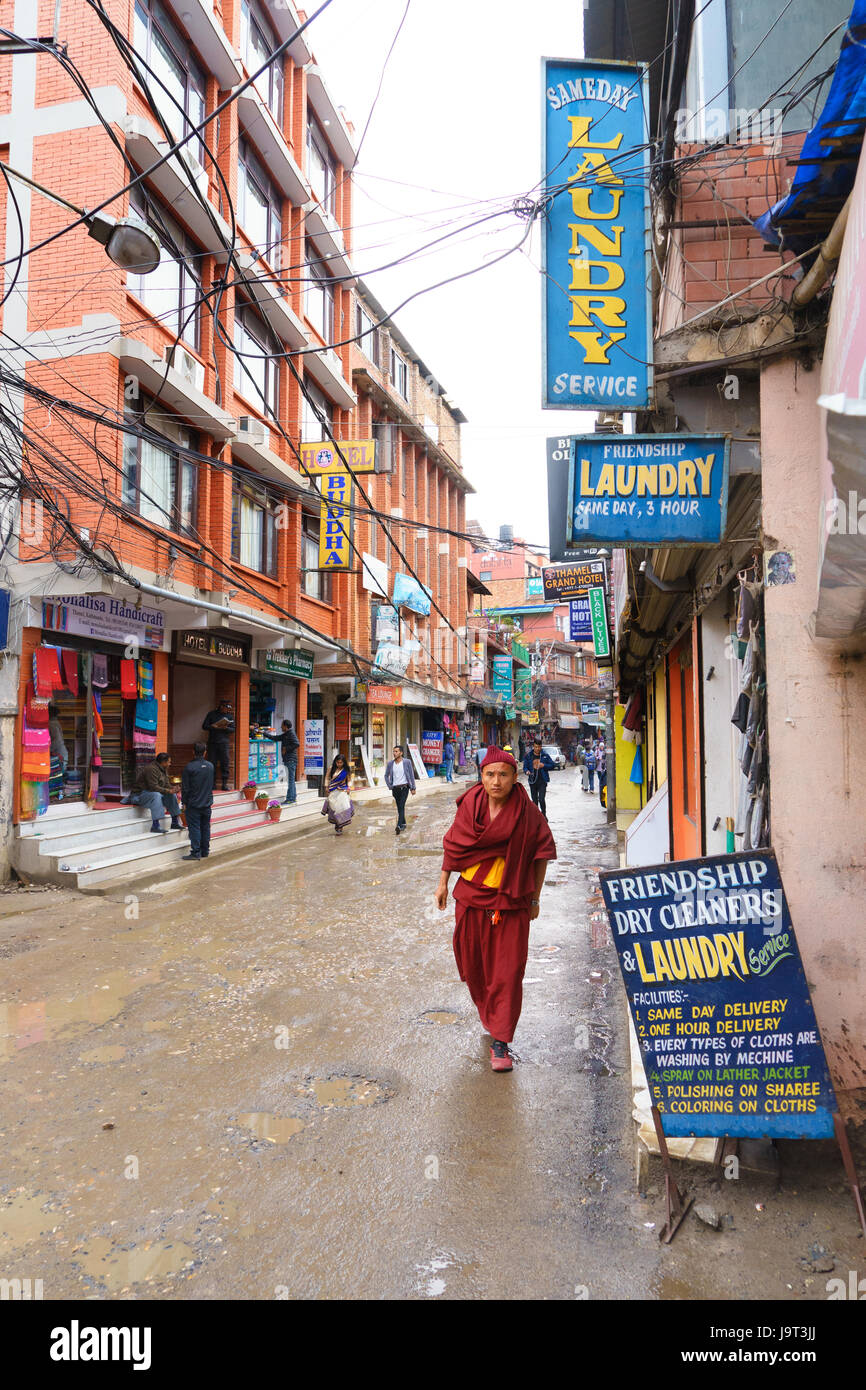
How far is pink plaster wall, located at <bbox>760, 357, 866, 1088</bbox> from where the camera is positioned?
338 centimetres

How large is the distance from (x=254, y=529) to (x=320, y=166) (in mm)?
10476

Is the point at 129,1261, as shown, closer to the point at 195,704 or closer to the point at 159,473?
the point at 159,473

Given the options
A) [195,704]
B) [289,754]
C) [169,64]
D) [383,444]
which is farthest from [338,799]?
[383,444]

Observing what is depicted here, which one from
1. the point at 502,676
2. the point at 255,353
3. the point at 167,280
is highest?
the point at 255,353

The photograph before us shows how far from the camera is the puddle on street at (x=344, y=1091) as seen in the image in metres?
4.05

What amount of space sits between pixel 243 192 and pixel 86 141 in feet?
15.3

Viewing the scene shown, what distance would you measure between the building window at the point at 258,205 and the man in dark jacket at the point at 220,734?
28.0 feet

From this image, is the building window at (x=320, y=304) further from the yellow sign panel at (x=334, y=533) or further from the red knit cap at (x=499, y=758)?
the red knit cap at (x=499, y=758)

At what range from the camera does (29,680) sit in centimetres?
1008

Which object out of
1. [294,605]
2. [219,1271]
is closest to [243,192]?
[294,605]

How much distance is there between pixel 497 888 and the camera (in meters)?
4.55

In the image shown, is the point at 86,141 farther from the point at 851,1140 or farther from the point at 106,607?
the point at 851,1140

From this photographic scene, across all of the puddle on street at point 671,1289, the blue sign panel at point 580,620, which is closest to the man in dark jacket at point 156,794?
the blue sign panel at point 580,620

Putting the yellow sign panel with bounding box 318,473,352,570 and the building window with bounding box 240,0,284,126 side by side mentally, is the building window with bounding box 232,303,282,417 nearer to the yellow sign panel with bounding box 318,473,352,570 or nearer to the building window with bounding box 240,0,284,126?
the yellow sign panel with bounding box 318,473,352,570
